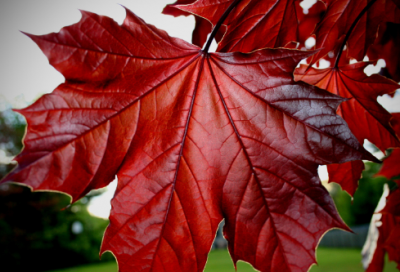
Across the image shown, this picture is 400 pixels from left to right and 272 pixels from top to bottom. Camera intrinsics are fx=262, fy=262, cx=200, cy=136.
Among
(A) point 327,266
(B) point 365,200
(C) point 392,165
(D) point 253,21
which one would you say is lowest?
(A) point 327,266

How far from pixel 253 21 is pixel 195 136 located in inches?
12.2

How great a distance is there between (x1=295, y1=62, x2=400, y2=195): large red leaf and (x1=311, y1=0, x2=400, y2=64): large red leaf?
67mm

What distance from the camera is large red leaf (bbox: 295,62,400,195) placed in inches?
30.2

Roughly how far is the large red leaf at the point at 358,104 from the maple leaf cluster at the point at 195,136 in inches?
6.7

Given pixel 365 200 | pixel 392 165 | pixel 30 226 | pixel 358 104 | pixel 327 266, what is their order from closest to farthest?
pixel 358 104
pixel 392 165
pixel 327 266
pixel 30 226
pixel 365 200

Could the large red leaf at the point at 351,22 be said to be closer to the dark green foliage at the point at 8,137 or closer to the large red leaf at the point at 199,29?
the large red leaf at the point at 199,29

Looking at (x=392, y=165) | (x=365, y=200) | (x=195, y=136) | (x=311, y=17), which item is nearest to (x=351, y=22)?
(x=195, y=136)

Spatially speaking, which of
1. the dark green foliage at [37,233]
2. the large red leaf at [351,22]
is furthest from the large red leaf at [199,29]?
the dark green foliage at [37,233]

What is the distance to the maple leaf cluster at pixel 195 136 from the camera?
1.68ft

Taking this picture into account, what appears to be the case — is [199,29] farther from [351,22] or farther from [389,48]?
[389,48]

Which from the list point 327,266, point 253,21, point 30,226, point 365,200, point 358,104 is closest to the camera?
point 253,21

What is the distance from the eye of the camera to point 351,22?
2.37 feet

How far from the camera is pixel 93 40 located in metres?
0.52

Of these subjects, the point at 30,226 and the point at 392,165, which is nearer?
the point at 392,165
